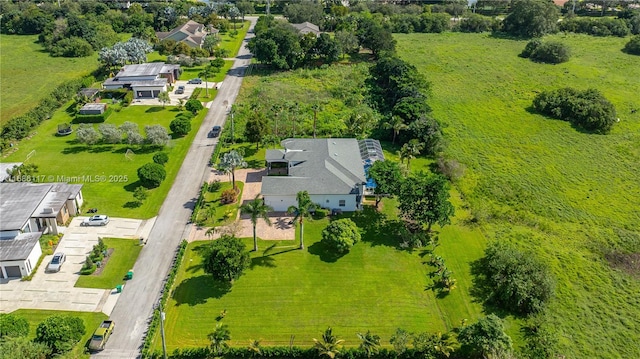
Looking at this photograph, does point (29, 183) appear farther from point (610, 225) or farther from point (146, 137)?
point (610, 225)

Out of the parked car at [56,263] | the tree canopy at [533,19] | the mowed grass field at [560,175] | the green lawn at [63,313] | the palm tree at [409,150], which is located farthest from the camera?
the tree canopy at [533,19]

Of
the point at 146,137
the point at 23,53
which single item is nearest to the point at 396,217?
the point at 146,137

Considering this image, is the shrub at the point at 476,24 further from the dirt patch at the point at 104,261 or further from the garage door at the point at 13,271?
the garage door at the point at 13,271

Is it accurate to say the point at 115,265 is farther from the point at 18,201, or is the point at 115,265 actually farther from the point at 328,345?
the point at 328,345

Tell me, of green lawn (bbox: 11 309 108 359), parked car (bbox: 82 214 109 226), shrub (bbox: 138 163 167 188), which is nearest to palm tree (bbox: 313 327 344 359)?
green lawn (bbox: 11 309 108 359)

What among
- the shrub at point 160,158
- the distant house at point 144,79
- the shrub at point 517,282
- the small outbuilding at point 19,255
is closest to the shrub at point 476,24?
the distant house at point 144,79

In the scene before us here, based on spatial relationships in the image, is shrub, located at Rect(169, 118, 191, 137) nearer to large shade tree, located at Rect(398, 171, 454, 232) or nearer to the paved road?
the paved road

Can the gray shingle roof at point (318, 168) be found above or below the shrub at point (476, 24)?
below
